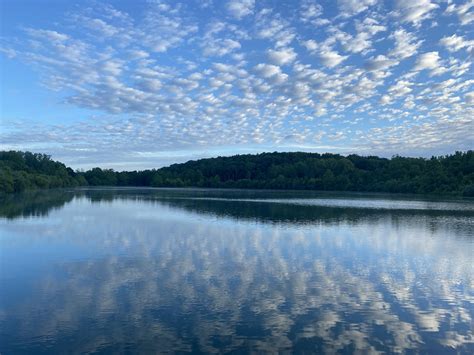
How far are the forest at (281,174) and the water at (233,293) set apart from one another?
182 ft

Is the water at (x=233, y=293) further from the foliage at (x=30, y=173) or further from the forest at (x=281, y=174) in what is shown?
the forest at (x=281, y=174)

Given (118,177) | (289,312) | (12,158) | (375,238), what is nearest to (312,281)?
(289,312)

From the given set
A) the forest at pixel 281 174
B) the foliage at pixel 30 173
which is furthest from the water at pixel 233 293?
the forest at pixel 281 174

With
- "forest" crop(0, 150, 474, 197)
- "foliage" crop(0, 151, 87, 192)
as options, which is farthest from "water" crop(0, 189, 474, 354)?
"forest" crop(0, 150, 474, 197)

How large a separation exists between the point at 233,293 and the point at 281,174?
389 feet

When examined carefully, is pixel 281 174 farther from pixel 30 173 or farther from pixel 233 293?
pixel 233 293

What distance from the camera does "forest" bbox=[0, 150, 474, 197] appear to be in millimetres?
84125

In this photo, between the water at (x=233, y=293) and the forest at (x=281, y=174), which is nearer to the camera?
the water at (x=233, y=293)

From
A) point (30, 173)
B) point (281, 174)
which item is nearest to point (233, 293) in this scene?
point (30, 173)

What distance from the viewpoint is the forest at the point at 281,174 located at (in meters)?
84.1

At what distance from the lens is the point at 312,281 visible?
41.7ft

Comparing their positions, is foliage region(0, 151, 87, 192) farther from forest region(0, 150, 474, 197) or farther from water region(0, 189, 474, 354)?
water region(0, 189, 474, 354)

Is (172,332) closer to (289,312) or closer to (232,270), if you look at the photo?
(289,312)

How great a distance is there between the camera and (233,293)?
1120cm
